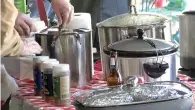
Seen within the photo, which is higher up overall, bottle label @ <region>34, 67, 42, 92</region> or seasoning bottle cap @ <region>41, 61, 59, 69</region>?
seasoning bottle cap @ <region>41, 61, 59, 69</region>

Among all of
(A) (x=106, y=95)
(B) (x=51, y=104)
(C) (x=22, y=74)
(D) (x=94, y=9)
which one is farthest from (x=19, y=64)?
(D) (x=94, y=9)

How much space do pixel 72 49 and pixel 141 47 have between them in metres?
0.25

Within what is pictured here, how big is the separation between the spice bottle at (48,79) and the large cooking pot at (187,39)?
2.61 feet

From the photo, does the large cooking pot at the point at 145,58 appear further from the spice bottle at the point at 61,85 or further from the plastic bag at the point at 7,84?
the plastic bag at the point at 7,84

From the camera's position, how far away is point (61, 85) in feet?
4.50

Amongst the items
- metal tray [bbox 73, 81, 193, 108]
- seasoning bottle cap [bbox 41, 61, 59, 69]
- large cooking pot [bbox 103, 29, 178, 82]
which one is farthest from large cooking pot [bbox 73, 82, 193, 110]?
seasoning bottle cap [bbox 41, 61, 59, 69]

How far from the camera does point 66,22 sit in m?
1.69

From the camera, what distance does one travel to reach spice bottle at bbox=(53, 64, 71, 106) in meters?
1.37

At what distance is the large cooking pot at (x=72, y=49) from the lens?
1531mm

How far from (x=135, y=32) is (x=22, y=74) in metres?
0.46

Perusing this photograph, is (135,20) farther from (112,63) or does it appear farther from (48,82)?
(48,82)

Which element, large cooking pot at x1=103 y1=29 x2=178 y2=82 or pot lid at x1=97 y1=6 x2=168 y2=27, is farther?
pot lid at x1=97 y1=6 x2=168 y2=27

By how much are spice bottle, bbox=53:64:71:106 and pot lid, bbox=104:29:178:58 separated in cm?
18

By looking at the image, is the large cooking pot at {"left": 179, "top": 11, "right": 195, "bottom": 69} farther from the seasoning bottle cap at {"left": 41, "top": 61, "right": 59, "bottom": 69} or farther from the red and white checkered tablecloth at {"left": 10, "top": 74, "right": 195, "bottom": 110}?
the seasoning bottle cap at {"left": 41, "top": 61, "right": 59, "bottom": 69}
